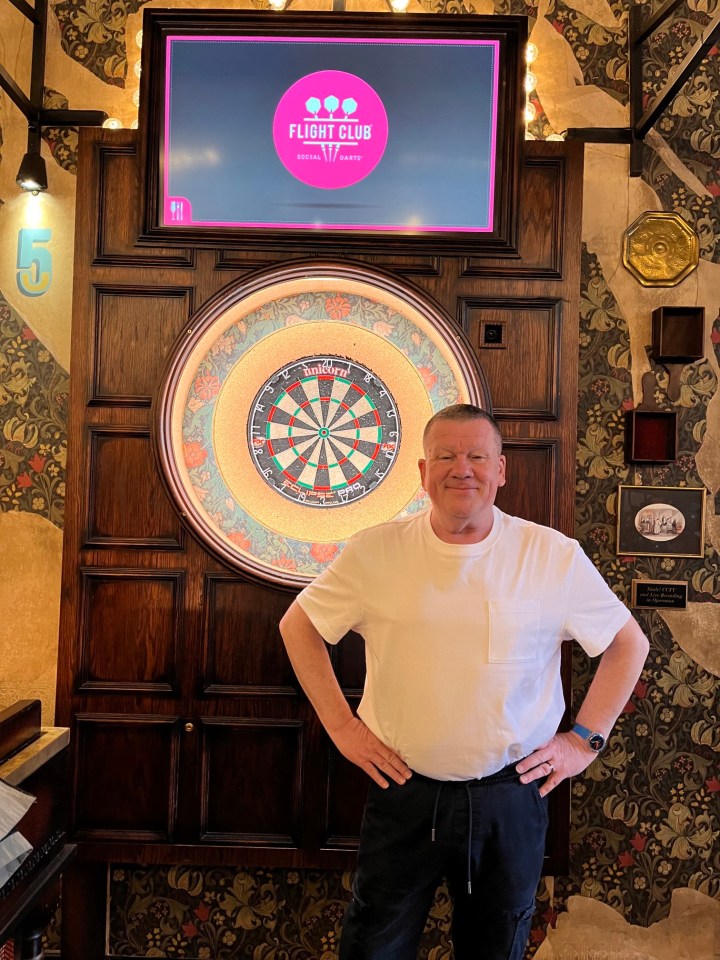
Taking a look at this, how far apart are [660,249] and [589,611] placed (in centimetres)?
151

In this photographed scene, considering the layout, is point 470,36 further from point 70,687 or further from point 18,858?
point 18,858

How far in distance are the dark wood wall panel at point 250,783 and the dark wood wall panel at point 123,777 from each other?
126 millimetres

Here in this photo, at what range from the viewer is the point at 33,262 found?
9.55 feet

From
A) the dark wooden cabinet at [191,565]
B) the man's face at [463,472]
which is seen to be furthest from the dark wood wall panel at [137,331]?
the man's face at [463,472]

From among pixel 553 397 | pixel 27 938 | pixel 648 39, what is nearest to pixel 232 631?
pixel 27 938

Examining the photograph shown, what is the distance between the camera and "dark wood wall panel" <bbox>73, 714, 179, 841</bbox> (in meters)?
2.60

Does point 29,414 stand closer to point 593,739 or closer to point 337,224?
point 337,224

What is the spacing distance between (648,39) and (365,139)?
3.82 feet

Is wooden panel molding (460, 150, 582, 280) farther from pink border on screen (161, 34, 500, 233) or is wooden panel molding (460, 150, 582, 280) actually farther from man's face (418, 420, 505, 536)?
man's face (418, 420, 505, 536)

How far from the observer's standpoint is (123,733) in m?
2.62

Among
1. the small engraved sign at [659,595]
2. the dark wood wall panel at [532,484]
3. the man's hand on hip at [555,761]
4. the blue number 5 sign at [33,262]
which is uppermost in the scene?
the blue number 5 sign at [33,262]

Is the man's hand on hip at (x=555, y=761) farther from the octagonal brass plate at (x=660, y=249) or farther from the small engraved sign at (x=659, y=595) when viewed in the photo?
the octagonal brass plate at (x=660, y=249)

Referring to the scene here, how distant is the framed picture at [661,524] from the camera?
288cm

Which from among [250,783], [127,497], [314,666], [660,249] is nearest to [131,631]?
[127,497]
